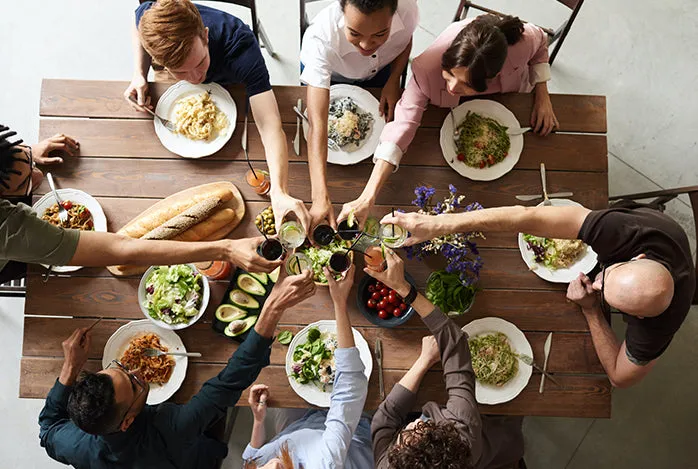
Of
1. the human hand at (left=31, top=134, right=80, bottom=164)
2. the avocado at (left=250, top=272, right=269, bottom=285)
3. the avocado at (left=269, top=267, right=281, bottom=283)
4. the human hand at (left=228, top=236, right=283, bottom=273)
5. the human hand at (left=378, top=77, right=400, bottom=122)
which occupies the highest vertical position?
the human hand at (left=378, top=77, right=400, bottom=122)

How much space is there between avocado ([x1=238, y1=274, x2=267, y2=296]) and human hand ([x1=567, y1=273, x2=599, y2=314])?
1.35 m

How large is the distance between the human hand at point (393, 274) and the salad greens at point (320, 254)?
0.17 metres

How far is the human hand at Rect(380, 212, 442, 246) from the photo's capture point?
2.13m

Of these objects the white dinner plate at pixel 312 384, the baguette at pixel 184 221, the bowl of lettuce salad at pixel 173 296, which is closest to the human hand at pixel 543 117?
the white dinner plate at pixel 312 384

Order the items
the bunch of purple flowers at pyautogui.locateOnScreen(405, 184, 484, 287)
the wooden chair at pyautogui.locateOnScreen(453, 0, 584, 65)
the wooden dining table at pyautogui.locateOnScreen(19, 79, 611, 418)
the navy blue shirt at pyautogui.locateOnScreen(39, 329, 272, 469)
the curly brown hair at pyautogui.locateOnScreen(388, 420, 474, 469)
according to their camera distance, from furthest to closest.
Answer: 1. the wooden chair at pyautogui.locateOnScreen(453, 0, 584, 65)
2. the wooden dining table at pyautogui.locateOnScreen(19, 79, 611, 418)
3. the bunch of purple flowers at pyautogui.locateOnScreen(405, 184, 484, 287)
4. the navy blue shirt at pyautogui.locateOnScreen(39, 329, 272, 469)
5. the curly brown hair at pyautogui.locateOnScreen(388, 420, 474, 469)

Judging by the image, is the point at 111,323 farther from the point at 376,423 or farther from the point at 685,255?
the point at 685,255

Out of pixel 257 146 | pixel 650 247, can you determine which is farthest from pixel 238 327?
pixel 650 247

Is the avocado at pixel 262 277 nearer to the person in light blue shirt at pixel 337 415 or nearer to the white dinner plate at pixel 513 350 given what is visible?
the person in light blue shirt at pixel 337 415

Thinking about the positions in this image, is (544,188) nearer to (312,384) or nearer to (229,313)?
(312,384)

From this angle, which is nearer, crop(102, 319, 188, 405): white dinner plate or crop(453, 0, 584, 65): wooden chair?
crop(102, 319, 188, 405): white dinner plate

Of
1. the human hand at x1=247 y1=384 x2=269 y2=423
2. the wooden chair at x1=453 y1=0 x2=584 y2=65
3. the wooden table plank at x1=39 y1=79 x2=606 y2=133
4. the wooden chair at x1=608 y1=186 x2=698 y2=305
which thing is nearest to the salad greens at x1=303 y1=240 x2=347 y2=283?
the human hand at x1=247 y1=384 x2=269 y2=423

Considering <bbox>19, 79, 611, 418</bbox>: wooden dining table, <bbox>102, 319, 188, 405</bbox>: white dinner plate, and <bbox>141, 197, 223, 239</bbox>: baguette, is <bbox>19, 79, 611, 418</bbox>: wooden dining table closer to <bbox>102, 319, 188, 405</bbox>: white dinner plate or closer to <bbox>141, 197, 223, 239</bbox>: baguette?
<bbox>102, 319, 188, 405</bbox>: white dinner plate

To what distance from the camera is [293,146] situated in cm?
244

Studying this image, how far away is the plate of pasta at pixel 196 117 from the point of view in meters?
2.40
